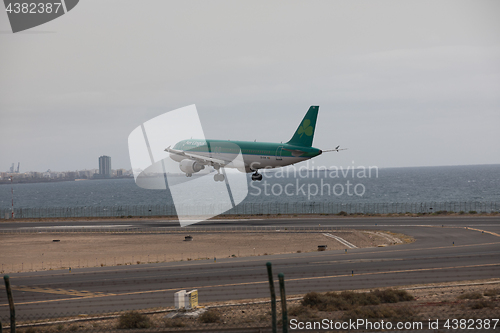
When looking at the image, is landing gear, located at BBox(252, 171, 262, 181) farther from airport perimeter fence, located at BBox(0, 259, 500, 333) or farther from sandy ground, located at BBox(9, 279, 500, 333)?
sandy ground, located at BBox(9, 279, 500, 333)

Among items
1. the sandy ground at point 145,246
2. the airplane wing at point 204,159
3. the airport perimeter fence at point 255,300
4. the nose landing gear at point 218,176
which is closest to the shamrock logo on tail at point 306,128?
the airplane wing at point 204,159

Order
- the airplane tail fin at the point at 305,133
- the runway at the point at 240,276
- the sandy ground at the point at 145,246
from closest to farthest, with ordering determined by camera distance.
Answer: the runway at the point at 240,276, the sandy ground at the point at 145,246, the airplane tail fin at the point at 305,133

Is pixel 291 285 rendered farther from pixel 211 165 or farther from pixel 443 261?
pixel 211 165

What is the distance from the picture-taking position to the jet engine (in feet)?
193

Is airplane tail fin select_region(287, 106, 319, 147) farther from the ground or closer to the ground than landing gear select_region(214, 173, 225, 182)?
farther from the ground

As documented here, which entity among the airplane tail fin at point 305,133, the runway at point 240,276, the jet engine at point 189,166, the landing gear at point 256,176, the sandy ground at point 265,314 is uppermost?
the airplane tail fin at point 305,133

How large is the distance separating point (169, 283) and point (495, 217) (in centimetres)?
6207

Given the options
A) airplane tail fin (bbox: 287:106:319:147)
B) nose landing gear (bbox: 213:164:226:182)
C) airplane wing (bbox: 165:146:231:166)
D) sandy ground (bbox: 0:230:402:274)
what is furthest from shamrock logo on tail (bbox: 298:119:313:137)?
sandy ground (bbox: 0:230:402:274)

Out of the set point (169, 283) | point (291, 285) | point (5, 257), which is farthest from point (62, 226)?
point (291, 285)

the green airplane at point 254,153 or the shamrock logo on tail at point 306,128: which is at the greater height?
the shamrock logo on tail at point 306,128

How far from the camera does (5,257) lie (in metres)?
50.9

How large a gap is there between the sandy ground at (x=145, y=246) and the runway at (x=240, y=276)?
7.10 meters

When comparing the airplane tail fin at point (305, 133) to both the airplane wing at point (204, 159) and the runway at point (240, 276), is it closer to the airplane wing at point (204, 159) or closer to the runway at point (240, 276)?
the airplane wing at point (204, 159)

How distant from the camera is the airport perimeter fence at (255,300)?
18.3 m
